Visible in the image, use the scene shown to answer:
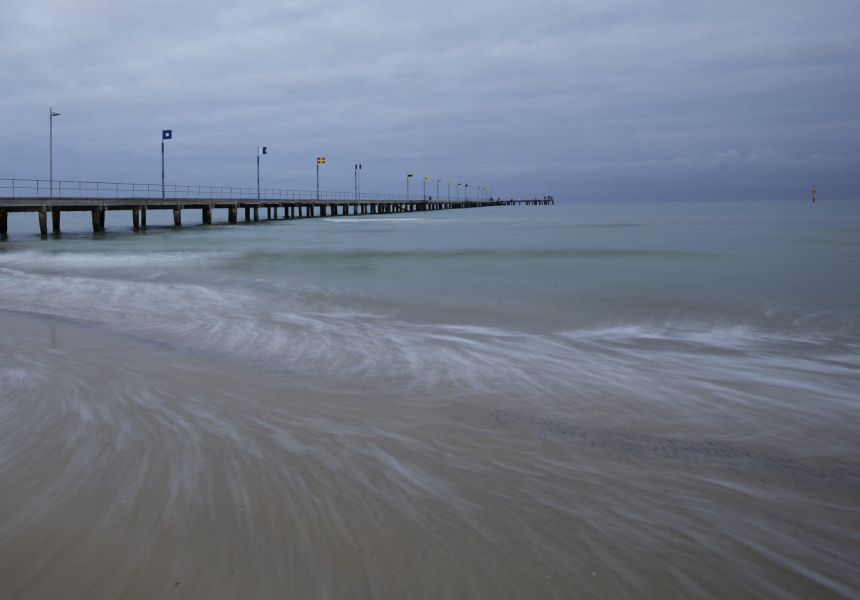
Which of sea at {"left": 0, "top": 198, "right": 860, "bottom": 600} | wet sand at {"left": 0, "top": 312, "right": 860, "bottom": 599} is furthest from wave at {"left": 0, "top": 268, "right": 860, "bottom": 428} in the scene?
wet sand at {"left": 0, "top": 312, "right": 860, "bottom": 599}

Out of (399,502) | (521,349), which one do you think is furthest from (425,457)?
(521,349)

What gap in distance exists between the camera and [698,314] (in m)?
9.18

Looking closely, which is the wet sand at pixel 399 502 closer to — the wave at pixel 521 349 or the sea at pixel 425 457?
the sea at pixel 425 457

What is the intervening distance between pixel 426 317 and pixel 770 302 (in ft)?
20.0

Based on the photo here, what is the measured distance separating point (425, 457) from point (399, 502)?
0.54m

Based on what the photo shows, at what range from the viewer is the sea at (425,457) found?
241 cm

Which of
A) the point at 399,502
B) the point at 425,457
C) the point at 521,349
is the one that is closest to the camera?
the point at 399,502

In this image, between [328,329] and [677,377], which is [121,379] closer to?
[328,329]

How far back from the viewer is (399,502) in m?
2.92

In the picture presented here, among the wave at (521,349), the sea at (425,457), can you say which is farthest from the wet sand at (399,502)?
the wave at (521,349)

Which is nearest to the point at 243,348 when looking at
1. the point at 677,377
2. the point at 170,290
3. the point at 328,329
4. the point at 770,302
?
→ the point at 328,329

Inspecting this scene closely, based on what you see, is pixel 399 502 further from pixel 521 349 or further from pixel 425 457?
pixel 521 349

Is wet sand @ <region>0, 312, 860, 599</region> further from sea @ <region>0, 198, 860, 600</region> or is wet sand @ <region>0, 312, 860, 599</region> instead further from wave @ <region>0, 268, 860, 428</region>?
wave @ <region>0, 268, 860, 428</region>

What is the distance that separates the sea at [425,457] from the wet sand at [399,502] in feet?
0.04
